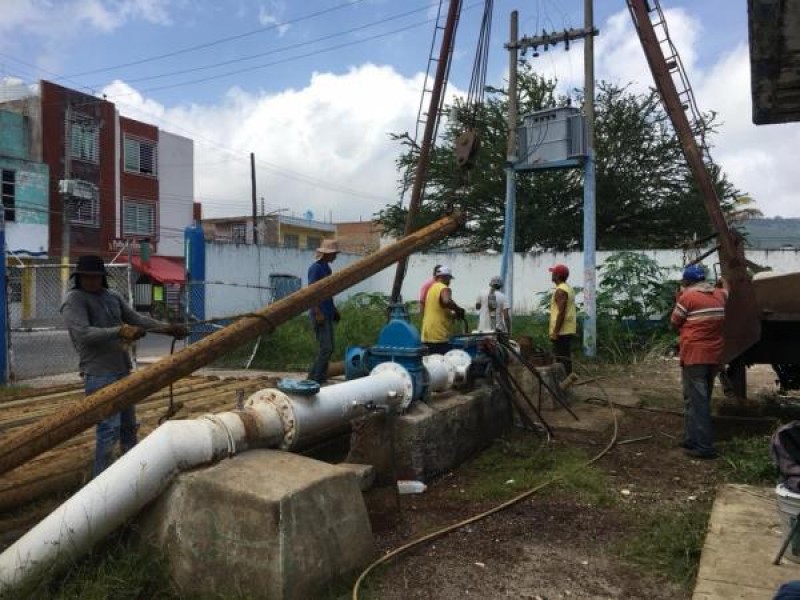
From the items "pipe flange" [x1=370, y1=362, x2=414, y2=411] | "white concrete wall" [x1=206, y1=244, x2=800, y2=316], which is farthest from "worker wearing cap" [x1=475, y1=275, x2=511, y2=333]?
"white concrete wall" [x1=206, y1=244, x2=800, y2=316]

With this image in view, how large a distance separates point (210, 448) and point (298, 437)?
30.6 inches

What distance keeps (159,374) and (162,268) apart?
28.2m

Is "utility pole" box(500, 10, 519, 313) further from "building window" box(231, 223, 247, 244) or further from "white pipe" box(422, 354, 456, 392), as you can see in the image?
"building window" box(231, 223, 247, 244)

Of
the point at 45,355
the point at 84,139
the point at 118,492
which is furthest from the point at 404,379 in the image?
the point at 84,139

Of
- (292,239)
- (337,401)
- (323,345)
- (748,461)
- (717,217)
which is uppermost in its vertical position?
(292,239)

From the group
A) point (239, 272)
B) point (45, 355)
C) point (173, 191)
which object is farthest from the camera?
point (173, 191)

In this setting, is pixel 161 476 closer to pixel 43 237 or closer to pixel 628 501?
pixel 628 501

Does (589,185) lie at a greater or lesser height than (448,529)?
greater

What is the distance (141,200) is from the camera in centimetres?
3177

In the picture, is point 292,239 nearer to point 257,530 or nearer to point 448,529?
point 448,529

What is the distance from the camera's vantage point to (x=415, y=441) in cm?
554

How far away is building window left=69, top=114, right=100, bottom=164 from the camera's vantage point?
2830cm

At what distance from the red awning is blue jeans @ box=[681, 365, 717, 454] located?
80.3 ft

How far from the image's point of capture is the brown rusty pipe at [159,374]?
3467 millimetres
